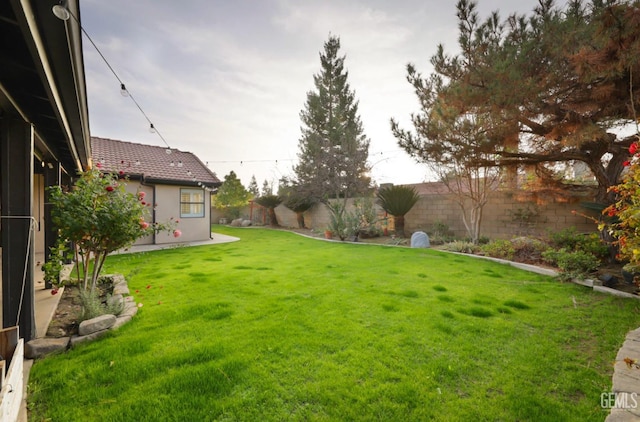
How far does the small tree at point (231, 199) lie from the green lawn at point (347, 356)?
16.0m

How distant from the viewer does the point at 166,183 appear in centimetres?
962

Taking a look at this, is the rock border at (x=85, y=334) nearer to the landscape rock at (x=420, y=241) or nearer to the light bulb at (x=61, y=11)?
the light bulb at (x=61, y=11)

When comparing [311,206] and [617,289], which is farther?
[311,206]

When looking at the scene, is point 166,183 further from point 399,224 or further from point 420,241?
point 420,241

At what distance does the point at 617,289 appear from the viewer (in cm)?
375

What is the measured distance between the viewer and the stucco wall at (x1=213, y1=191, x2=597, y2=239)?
659cm

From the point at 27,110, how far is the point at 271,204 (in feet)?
47.3

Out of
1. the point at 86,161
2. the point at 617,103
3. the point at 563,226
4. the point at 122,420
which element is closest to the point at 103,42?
the point at 86,161

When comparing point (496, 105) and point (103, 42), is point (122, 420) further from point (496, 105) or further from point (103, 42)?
point (496, 105)

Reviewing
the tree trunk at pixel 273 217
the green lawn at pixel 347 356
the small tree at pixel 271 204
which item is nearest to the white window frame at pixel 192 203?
the small tree at pixel 271 204

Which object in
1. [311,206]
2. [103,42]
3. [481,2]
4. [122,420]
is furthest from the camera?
[311,206]

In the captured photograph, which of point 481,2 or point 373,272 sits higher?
point 481,2

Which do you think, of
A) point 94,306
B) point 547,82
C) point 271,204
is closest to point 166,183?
point 271,204

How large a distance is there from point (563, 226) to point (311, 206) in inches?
408
